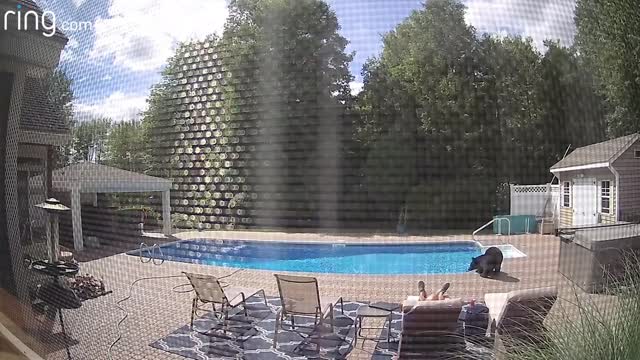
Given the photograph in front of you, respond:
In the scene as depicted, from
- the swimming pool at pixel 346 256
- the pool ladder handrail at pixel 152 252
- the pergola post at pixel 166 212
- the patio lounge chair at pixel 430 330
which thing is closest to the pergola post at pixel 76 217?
the pool ladder handrail at pixel 152 252

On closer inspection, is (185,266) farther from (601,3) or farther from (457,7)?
(601,3)

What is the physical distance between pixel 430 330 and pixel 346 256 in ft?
1.08

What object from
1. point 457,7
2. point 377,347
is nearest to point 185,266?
point 377,347

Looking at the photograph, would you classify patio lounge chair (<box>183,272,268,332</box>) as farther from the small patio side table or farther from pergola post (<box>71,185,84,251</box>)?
pergola post (<box>71,185,84,251</box>)

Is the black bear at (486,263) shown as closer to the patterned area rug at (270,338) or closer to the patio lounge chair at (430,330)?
the patio lounge chair at (430,330)

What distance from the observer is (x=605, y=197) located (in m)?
1.16

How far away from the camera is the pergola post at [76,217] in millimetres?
1715

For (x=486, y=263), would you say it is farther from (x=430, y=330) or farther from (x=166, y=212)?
(x=166, y=212)

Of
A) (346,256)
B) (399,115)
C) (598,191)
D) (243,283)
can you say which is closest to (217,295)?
(243,283)

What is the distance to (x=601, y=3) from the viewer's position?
4.17 ft

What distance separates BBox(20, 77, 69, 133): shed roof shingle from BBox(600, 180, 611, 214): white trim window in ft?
6.33

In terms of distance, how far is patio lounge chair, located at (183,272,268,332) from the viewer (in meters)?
1.24

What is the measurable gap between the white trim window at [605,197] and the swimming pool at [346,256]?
259mm

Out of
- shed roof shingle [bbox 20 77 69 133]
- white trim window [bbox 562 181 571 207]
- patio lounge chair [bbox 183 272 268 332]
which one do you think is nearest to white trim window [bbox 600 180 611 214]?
white trim window [bbox 562 181 571 207]
